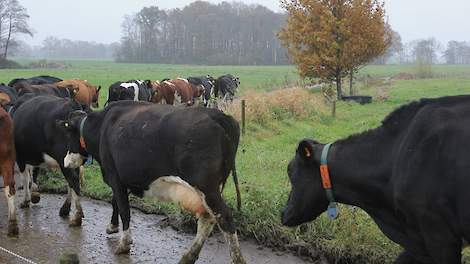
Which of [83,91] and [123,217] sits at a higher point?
[83,91]

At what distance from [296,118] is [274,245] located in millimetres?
12800

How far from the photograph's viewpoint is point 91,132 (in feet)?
22.7

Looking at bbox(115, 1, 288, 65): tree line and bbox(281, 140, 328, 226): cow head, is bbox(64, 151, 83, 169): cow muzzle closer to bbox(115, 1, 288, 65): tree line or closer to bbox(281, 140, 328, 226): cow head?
bbox(281, 140, 328, 226): cow head

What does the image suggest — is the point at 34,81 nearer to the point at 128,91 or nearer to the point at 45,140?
the point at 128,91

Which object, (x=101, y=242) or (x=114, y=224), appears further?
(x=114, y=224)

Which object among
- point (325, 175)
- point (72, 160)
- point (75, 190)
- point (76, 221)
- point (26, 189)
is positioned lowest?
point (76, 221)

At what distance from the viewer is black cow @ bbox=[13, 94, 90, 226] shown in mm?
7516

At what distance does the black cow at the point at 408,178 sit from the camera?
12.7 ft

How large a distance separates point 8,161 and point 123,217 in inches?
64.5

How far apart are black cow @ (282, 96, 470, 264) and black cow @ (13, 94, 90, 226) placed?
12.1ft

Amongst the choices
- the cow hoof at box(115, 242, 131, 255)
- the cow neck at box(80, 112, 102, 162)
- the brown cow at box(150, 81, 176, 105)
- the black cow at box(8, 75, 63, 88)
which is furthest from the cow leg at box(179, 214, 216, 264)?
the brown cow at box(150, 81, 176, 105)

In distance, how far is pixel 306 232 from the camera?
6520 mm

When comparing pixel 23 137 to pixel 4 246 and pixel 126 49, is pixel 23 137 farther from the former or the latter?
pixel 126 49

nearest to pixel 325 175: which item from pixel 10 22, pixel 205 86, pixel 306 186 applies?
pixel 306 186
